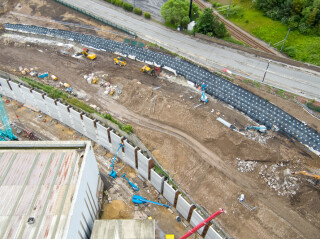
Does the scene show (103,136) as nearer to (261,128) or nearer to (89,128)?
(89,128)

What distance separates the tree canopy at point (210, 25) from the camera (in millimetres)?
63500

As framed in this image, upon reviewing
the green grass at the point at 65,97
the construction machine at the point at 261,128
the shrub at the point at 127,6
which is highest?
the shrub at the point at 127,6

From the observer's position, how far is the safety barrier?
1497 inches

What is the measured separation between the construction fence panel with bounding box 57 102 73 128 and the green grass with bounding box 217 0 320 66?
48711 millimetres

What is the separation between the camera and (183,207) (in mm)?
37219

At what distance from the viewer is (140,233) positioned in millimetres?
32219

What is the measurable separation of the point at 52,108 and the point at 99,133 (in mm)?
10915

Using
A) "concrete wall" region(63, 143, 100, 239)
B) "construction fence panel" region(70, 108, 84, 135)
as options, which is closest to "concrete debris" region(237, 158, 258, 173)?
"concrete wall" region(63, 143, 100, 239)

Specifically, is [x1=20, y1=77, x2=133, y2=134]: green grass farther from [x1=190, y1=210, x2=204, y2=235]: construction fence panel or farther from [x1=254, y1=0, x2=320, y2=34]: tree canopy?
[x1=254, y1=0, x2=320, y2=34]: tree canopy

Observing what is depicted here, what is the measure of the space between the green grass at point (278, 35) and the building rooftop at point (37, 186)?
52223mm

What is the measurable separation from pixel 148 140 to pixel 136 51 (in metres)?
24.4

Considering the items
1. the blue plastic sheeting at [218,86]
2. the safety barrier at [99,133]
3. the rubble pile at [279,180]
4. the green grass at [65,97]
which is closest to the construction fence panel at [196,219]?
the safety barrier at [99,133]

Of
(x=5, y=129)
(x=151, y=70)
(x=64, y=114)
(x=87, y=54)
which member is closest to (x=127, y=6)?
(x=87, y=54)

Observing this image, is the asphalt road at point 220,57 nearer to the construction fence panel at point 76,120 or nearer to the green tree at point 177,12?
the green tree at point 177,12
